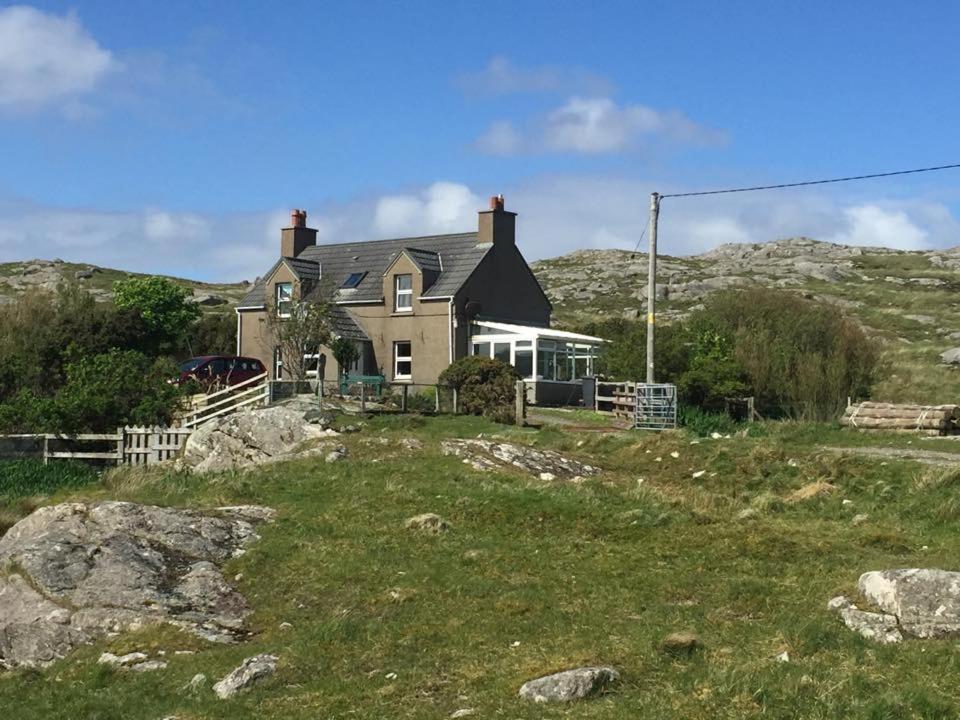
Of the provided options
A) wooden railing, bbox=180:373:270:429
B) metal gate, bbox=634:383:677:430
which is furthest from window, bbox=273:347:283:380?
metal gate, bbox=634:383:677:430

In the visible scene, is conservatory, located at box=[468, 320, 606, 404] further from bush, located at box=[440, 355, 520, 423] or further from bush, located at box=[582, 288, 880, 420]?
bush, located at box=[440, 355, 520, 423]

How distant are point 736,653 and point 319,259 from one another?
43751 mm

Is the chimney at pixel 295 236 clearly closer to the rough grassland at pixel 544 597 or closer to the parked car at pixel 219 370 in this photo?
the parked car at pixel 219 370

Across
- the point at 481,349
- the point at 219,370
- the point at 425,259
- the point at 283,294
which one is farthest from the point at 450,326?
the point at 219,370

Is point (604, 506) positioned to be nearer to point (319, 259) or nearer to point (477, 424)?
point (477, 424)

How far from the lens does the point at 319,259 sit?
52.3m

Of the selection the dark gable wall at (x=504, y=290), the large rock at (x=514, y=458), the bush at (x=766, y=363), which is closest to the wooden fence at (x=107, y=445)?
the large rock at (x=514, y=458)

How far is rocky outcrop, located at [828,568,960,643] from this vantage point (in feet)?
35.8

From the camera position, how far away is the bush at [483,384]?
36.7 metres

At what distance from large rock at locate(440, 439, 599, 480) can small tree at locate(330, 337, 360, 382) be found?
802 inches

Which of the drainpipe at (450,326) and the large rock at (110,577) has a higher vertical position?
the drainpipe at (450,326)

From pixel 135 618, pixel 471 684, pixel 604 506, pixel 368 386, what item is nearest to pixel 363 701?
pixel 471 684

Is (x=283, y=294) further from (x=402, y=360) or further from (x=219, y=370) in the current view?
(x=219, y=370)

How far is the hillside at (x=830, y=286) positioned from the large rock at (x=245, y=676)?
37.4 m
